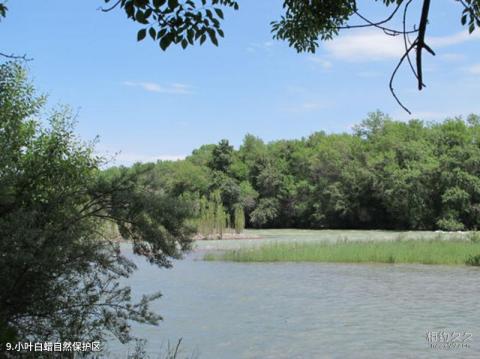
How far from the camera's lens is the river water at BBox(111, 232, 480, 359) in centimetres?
919

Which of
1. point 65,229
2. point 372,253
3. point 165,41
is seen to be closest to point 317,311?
point 65,229

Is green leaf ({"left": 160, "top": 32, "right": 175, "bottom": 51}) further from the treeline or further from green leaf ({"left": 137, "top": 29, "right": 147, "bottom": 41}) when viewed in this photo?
the treeline

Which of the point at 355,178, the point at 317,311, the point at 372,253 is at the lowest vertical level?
the point at 317,311

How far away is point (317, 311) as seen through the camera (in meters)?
12.2

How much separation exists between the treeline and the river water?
1874cm

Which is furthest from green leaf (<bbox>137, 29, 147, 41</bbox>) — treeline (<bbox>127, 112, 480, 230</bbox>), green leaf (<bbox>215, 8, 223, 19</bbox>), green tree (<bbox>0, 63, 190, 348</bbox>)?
treeline (<bbox>127, 112, 480, 230</bbox>)

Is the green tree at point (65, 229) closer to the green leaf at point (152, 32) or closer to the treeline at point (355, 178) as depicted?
the green leaf at point (152, 32)

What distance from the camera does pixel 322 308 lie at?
12531mm

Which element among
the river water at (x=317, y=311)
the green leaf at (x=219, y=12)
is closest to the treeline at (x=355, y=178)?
the river water at (x=317, y=311)

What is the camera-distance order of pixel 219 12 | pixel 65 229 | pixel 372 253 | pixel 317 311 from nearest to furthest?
pixel 219 12 < pixel 65 229 < pixel 317 311 < pixel 372 253

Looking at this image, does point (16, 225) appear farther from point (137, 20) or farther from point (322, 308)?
point (322, 308)

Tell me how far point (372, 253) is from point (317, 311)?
8600 mm

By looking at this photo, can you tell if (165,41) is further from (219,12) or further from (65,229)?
(65,229)

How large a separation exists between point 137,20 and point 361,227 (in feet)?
149
